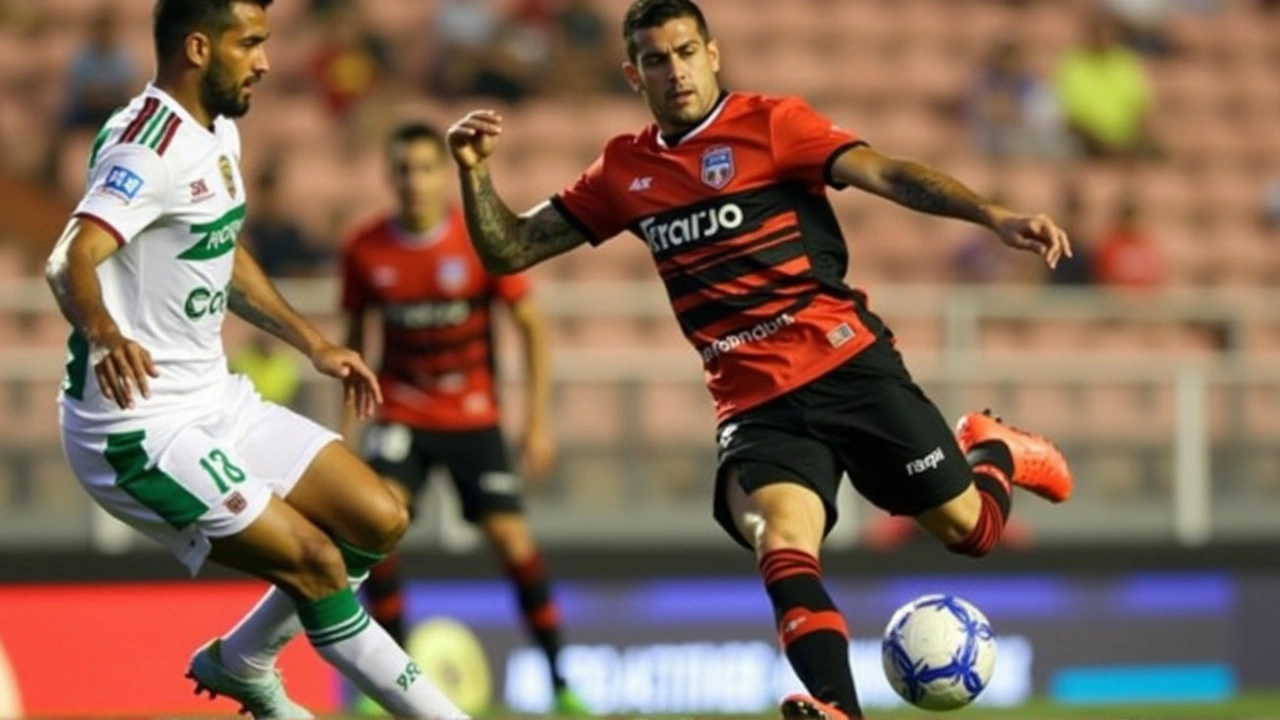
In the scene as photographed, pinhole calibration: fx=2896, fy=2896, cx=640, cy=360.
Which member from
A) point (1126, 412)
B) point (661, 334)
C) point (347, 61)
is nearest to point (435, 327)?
point (661, 334)

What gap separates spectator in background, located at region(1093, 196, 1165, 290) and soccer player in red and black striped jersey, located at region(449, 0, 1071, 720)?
867 centimetres

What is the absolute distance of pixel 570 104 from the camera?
1902 cm

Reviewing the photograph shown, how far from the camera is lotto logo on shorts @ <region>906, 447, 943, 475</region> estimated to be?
8.89 metres

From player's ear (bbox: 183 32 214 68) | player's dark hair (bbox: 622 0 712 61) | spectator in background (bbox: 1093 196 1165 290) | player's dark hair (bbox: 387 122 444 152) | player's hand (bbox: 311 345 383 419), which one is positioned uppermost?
spectator in background (bbox: 1093 196 1165 290)

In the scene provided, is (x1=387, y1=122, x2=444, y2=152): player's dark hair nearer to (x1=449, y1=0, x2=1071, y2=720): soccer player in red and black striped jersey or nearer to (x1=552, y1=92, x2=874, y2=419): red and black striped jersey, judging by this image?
(x1=449, y1=0, x2=1071, y2=720): soccer player in red and black striped jersey

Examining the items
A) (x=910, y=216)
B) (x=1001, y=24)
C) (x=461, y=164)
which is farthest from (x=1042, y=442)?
(x=1001, y=24)

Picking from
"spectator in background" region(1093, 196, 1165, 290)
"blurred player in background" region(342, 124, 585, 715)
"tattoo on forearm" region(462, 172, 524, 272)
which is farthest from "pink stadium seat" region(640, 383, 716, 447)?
"tattoo on forearm" region(462, 172, 524, 272)

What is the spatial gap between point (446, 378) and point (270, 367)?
6.58 feet

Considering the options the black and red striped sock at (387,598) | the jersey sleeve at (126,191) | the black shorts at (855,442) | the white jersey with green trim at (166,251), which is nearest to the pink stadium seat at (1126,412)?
the black and red striped sock at (387,598)

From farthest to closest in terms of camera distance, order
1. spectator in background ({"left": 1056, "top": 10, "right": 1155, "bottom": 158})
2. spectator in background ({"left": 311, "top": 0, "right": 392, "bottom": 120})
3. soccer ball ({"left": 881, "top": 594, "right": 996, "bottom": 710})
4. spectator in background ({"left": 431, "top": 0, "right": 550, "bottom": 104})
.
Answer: spectator in background ({"left": 1056, "top": 10, "right": 1155, "bottom": 158}), spectator in background ({"left": 431, "top": 0, "right": 550, "bottom": 104}), spectator in background ({"left": 311, "top": 0, "right": 392, "bottom": 120}), soccer ball ({"left": 881, "top": 594, "right": 996, "bottom": 710})

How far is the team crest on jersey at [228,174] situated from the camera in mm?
8211

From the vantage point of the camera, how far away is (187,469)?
26.4ft

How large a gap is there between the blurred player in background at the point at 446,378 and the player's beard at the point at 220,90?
3.78 meters

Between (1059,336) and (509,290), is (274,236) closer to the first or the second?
(509,290)
